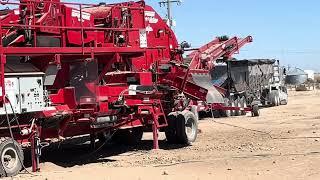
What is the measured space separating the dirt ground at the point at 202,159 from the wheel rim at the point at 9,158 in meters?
0.27

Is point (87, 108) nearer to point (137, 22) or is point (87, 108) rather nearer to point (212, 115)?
point (137, 22)

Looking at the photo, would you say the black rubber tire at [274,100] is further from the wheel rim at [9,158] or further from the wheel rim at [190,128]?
the wheel rim at [9,158]

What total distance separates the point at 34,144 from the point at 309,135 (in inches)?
332

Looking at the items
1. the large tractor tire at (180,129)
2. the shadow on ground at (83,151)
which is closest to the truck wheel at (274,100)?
the shadow on ground at (83,151)

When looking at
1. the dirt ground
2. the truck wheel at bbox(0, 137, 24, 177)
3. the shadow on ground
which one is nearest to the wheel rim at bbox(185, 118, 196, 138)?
the dirt ground

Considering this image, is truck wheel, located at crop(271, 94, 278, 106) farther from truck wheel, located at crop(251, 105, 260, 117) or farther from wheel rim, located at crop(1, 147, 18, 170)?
wheel rim, located at crop(1, 147, 18, 170)

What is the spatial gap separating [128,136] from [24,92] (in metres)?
6.13

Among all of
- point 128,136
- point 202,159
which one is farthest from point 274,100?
point 202,159

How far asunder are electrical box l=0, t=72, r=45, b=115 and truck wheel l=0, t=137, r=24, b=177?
0.60m

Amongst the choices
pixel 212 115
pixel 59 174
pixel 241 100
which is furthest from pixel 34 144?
pixel 241 100

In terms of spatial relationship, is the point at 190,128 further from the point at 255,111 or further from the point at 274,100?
the point at 274,100

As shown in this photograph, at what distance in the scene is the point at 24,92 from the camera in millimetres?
11352

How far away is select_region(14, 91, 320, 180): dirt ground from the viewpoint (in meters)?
10.5

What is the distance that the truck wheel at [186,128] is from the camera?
1614 cm
